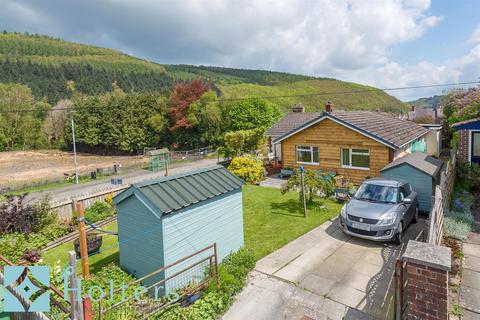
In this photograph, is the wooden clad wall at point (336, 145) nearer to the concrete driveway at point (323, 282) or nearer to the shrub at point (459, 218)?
the shrub at point (459, 218)

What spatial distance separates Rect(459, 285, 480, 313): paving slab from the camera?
5.13m

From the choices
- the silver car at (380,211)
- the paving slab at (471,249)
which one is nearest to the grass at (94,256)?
the silver car at (380,211)

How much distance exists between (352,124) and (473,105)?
612 cm

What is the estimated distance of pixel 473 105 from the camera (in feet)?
49.2

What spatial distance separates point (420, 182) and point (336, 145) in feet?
20.6

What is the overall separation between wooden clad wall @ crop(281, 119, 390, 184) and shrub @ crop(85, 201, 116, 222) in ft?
38.7

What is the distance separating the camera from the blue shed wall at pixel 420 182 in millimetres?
11242

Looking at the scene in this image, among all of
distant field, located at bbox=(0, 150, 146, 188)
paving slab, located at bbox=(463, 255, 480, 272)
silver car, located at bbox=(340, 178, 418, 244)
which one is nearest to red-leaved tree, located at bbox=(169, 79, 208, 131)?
distant field, located at bbox=(0, 150, 146, 188)

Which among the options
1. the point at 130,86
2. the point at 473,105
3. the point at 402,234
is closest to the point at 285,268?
the point at 402,234

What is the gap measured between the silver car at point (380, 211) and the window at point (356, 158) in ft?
20.9

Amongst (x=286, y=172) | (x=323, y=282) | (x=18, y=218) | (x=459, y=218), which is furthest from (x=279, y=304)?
(x=286, y=172)

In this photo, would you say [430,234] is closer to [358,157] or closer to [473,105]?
[358,157]

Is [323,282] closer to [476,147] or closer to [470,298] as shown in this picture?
[470,298]

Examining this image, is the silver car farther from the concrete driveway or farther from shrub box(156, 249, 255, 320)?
shrub box(156, 249, 255, 320)
